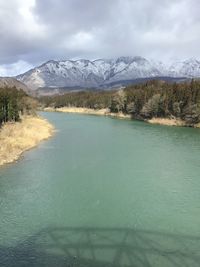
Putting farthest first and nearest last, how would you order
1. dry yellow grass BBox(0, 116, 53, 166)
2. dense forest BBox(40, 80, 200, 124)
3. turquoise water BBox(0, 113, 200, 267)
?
dense forest BBox(40, 80, 200, 124)
dry yellow grass BBox(0, 116, 53, 166)
turquoise water BBox(0, 113, 200, 267)

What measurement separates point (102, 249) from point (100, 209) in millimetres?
5749

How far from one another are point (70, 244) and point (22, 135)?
31762 millimetres

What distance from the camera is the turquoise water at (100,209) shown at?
16.0 metres

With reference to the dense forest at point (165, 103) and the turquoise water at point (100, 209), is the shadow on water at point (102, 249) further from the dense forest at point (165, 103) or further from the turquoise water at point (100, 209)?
the dense forest at point (165, 103)

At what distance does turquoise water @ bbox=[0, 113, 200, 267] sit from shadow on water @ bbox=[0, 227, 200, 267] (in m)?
0.04

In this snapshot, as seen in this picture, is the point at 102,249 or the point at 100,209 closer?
the point at 102,249

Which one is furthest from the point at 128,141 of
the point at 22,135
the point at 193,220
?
the point at 193,220

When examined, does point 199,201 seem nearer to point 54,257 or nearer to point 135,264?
point 135,264

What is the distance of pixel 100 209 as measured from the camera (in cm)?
2206

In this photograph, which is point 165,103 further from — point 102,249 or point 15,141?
point 102,249

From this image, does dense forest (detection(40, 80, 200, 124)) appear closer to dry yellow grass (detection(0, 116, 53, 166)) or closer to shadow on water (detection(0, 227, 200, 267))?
dry yellow grass (detection(0, 116, 53, 166))

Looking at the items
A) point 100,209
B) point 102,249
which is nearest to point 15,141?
point 100,209

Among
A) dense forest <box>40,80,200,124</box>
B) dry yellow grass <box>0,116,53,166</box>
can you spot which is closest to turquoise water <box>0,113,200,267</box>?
dry yellow grass <box>0,116,53,166</box>

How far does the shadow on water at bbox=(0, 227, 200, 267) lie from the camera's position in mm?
15227
